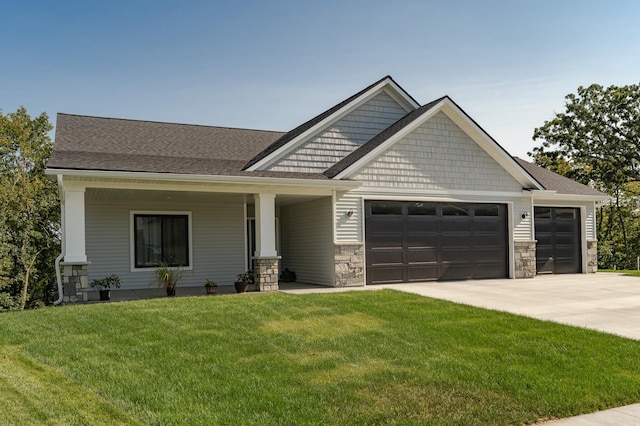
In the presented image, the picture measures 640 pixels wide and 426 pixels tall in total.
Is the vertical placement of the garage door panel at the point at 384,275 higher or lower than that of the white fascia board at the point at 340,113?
lower

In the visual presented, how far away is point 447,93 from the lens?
1591 cm

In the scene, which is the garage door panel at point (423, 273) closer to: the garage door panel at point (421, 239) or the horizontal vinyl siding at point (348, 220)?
the garage door panel at point (421, 239)

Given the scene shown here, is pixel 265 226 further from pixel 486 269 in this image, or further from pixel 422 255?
pixel 486 269

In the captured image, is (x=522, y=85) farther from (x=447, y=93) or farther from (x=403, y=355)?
(x=403, y=355)

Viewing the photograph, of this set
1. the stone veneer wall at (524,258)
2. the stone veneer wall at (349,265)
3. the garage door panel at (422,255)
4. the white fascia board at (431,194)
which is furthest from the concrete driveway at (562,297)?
the white fascia board at (431,194)

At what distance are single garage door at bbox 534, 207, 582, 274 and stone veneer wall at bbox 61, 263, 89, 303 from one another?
45.9 ft

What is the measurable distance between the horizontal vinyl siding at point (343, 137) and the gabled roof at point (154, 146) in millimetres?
604

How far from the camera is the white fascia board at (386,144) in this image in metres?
14.6

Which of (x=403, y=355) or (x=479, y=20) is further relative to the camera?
(x=479, y=20)

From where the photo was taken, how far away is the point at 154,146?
1592 cm

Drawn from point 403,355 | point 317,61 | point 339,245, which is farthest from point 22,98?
point 403,355

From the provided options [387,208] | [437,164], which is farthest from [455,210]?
[387,208]

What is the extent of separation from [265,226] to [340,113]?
15.1 feet

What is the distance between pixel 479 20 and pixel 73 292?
38.5ft
